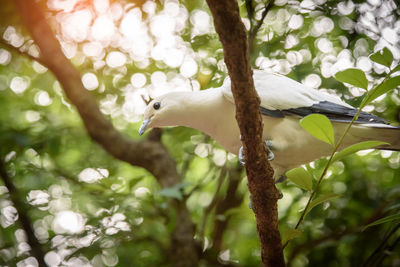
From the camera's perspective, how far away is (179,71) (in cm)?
263

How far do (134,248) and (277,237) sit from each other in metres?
1.06

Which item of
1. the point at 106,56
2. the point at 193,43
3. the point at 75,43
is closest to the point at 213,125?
the point at 193,43

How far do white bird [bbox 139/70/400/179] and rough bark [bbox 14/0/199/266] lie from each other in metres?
0.88

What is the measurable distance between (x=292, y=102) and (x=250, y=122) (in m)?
0.66

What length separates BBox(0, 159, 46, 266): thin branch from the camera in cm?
197

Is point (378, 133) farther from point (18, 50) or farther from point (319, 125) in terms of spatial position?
point (18, 50)

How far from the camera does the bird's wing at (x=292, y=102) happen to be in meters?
1.71

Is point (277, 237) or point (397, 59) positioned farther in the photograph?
point (397, 59)

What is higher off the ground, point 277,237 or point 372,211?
point 277,237

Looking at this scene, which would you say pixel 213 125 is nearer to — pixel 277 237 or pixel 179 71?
pixel 277 237

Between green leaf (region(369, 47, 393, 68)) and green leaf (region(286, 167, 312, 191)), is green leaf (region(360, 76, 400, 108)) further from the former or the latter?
green leaf (region(286, 167, 312, 191))

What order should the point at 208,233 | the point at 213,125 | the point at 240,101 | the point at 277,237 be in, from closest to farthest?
the point at 240,101
the point at 277,237
the point at 213,125
the point at 208,233

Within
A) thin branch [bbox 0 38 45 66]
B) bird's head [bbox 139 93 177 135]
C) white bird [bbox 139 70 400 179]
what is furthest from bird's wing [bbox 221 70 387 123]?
thin branch [bbox 0 38 45 66]

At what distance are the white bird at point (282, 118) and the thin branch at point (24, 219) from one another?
839mm
